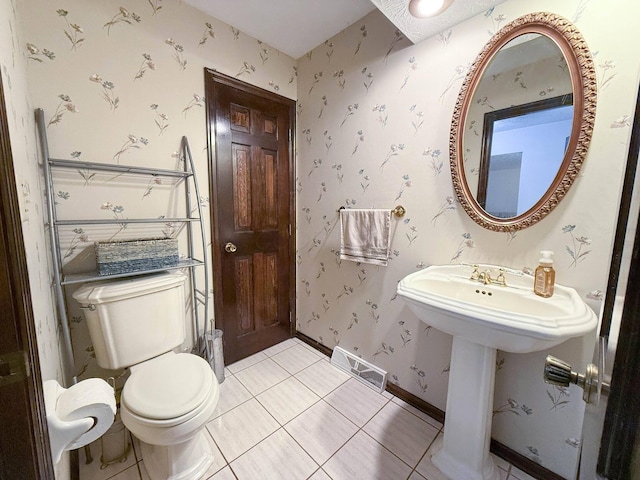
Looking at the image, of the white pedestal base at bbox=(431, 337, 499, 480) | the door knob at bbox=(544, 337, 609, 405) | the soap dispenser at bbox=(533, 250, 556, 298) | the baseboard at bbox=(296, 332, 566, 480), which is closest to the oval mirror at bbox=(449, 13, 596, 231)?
A: the soap dispenser at bbox=(533, 250, 556, 298)

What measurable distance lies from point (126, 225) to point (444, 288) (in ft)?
5.67

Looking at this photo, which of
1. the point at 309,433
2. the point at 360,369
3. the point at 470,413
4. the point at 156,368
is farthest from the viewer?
the point at 360,369

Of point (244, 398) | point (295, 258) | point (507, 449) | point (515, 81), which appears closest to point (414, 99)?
point (515, 81)

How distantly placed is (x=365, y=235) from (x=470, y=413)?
1.01m

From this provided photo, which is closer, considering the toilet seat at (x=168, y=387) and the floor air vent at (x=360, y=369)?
the toilet seat at (x=168, y=387)

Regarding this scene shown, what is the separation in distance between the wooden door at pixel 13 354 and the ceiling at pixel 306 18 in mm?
1460

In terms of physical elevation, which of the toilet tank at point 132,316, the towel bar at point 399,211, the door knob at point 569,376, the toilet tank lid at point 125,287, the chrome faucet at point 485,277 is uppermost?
the towel bar at point 399,211

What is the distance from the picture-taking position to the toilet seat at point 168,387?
0.99 metres

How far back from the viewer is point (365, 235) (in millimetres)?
1639

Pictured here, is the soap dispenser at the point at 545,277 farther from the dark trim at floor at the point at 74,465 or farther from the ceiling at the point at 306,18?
the dark trim at floor at the point at 74,465

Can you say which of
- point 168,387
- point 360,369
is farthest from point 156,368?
point 360,369

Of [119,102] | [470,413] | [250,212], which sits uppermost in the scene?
[119,102]

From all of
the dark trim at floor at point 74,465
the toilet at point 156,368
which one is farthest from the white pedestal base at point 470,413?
the dark trim at floor at point 74,465

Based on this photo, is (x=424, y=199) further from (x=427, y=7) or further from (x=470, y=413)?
(x=470, y=413)
